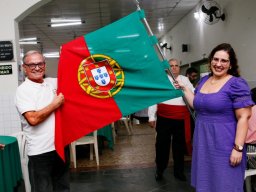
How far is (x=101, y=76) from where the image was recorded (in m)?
2.22

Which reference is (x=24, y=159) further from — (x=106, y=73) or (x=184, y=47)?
(x=184, y=47)

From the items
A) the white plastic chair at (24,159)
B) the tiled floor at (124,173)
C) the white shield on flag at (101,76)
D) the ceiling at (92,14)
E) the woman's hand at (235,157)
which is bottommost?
the tiled floor at (124,173)

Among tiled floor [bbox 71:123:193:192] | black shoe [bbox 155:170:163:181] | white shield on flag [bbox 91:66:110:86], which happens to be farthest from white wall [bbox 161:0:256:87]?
white shield on flag [bbox 91:66:110:86]

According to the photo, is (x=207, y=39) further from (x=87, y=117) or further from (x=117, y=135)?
(x=87, y=117)

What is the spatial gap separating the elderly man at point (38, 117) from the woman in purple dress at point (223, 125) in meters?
1.02

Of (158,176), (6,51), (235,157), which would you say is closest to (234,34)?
(158,176)

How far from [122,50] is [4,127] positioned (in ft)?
7.36

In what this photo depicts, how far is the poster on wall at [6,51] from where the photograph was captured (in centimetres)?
369

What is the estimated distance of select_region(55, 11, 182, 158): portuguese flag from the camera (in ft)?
7.24

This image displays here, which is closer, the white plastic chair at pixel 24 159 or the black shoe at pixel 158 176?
the white plastic chair at pixel 24 159

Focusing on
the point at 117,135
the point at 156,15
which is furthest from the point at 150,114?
the point at 156,15

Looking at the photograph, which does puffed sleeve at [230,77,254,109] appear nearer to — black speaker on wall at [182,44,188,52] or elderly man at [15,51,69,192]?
elderly man at [15,51,69,192]

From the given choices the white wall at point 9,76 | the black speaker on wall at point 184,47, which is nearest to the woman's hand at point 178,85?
the white wall at point 9,76

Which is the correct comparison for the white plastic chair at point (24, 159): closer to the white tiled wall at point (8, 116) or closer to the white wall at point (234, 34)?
the white tiled wall at point (8, 116)
